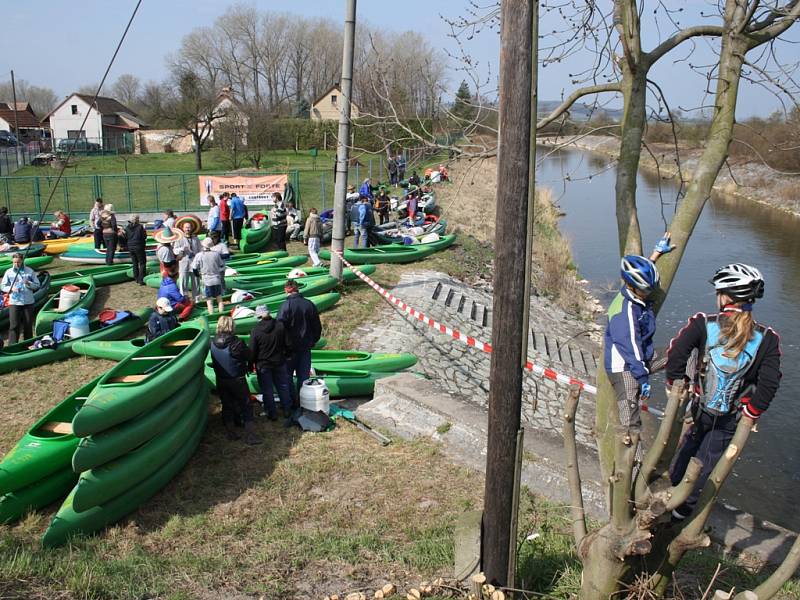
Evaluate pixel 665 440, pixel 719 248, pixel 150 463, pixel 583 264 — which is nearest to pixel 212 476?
pixel 150 463

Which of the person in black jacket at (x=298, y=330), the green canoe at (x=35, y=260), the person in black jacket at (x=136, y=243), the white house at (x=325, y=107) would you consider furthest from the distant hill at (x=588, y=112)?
the white house at (x=325, y=107)

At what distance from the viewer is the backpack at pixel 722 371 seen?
4051 millimetres

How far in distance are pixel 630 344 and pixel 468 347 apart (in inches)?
328

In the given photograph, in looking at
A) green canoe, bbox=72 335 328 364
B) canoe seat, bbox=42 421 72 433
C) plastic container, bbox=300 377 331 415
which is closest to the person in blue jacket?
plastic container, bbox=300 377 331 415

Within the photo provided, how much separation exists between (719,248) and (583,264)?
5.03 m

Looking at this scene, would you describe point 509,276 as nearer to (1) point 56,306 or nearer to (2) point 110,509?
(2) point 110,509

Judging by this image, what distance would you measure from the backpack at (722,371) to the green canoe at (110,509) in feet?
16.1

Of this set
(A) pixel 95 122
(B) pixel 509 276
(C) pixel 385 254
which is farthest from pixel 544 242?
(A) pixel 95 122

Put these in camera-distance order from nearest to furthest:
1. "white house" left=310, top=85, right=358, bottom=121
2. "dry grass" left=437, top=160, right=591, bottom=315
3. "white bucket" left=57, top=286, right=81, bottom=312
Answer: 1. "white bucket" left=57, top=286, right=81, bottom=312
2. "dry grass" left=437, top=160, right=591, bottom=315
3. "white house" left=310, top=85, right=358, bottom=121

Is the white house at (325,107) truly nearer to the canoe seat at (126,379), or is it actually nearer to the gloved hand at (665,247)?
the canoe seat at (126,379)

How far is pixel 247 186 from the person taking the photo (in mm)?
20766

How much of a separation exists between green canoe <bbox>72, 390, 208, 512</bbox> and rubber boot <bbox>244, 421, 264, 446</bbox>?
23.1 inches

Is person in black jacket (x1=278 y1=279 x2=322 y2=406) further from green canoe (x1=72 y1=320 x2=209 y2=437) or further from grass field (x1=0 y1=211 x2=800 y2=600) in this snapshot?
green canoe (x1=72 y1=320 x2=209 y2=437)

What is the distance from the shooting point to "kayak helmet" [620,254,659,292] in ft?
13.4
